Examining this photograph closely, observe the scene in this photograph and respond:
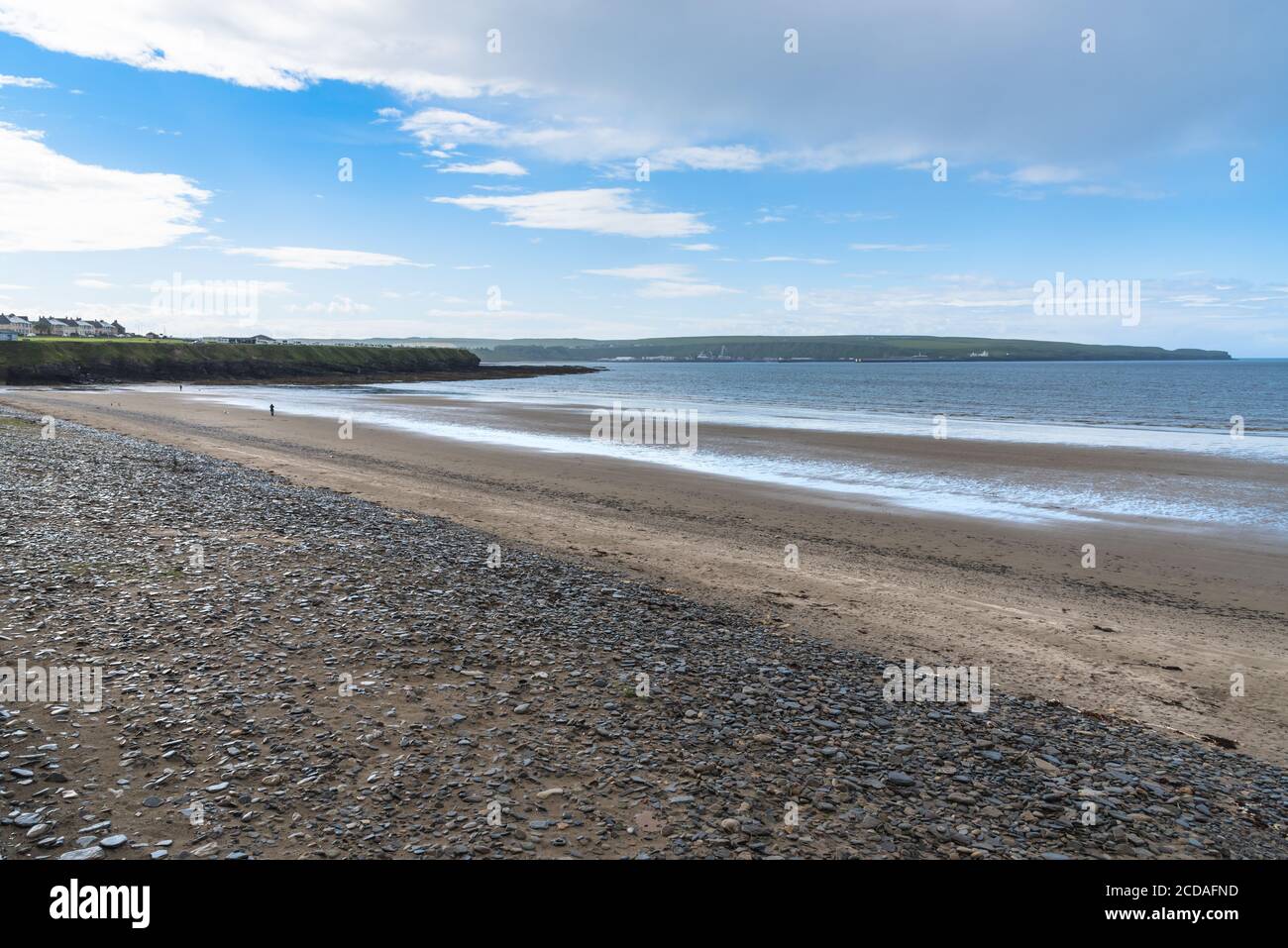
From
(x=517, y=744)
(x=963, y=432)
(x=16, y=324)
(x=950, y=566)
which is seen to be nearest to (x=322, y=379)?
(x=963, y=432)

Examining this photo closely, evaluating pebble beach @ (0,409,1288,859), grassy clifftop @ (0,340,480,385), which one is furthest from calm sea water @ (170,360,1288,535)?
grassy clifftop @ (0,340,480,385)

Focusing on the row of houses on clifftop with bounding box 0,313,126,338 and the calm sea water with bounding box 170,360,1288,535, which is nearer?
the calm sea water with bounding box 170,360,1288,535

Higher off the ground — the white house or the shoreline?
the white house

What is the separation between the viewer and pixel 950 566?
17.4 meters

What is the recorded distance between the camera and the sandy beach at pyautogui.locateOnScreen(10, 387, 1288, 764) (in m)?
10.9

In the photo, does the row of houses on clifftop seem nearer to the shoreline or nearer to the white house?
the white house

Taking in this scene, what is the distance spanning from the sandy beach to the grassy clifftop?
257ft

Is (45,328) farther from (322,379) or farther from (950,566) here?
(950,566)

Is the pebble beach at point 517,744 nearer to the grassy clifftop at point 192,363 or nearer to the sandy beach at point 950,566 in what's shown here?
the sandy beach at point 950,566

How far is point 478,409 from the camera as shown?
6531 centimetres

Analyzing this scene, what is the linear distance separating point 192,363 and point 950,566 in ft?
389

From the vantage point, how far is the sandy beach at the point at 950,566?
1094 cm

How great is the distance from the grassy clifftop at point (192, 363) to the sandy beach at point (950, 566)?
257 feet
